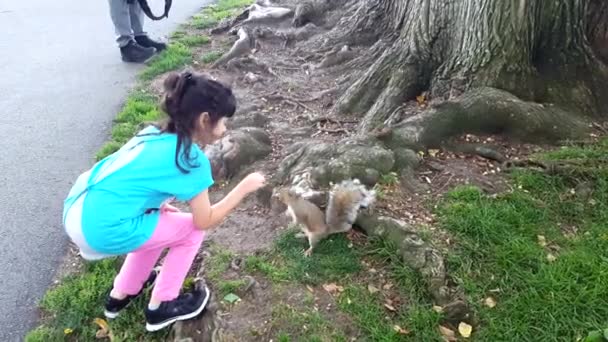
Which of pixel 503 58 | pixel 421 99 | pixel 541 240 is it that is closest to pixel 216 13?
pixel 421 99

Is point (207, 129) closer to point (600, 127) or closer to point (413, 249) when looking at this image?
point (413, 249)

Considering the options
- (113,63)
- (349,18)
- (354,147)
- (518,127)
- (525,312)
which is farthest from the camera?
(113,63)

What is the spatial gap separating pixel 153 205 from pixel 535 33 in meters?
3.31

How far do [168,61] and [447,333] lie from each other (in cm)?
547

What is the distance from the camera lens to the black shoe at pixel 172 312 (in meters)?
2.98

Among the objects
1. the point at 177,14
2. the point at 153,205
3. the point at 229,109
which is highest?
the point at 229,109

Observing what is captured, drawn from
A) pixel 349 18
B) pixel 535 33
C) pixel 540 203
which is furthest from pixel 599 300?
pixel 349 18

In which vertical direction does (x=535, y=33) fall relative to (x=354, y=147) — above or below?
above

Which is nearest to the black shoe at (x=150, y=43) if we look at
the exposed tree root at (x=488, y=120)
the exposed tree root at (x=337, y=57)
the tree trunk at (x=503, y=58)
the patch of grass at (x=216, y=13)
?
the patch of grass at (x=216, y=13)

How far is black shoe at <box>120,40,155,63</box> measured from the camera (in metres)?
7.70

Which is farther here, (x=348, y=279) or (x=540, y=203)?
(x=540, y=203)

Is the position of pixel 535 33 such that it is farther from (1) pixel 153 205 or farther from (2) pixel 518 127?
(1) pixel 153 205

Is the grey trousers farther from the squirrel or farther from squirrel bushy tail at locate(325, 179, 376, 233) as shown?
squirrel bushy tail at locate(325, 179, 376, 233)

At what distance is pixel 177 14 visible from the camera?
10.5m
